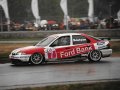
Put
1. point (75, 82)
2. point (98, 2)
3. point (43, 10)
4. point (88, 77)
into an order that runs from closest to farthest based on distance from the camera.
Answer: point (75, 82) → point (88, 77) → point (43, 10) → point (98, 2)

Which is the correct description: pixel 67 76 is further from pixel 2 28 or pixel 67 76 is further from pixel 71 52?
pixel 2 28

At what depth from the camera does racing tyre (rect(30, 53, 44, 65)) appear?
57.0ft

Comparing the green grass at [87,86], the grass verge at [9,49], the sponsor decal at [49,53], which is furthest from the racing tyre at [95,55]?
the green grass at [87,86]

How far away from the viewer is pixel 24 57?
679 inches

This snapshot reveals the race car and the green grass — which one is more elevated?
the race car

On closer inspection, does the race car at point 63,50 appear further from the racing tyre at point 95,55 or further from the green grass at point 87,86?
the green grass at point 87,86

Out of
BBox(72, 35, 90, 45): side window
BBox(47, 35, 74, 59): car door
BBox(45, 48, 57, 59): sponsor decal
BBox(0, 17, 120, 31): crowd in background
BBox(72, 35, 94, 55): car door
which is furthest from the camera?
BBox(0, 17, 120, 31): crowd in background

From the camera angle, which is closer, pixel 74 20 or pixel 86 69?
pixel 86 69

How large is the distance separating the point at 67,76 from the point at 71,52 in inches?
186

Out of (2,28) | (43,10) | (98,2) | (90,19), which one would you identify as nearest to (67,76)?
(2,28)

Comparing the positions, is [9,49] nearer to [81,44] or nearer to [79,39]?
[79,39]

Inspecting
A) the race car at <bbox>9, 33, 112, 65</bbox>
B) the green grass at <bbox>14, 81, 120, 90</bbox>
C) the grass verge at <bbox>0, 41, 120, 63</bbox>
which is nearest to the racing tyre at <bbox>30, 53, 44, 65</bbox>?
the race car at <bbox>9, 33, 112, 65</bbox>

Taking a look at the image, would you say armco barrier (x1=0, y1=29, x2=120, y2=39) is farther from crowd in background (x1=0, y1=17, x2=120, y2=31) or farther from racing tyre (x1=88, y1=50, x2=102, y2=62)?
racing tyre (x1=88, y1=50, x2=102, y2=62)

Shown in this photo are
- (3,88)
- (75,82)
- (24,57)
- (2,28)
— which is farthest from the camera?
(2,28)
